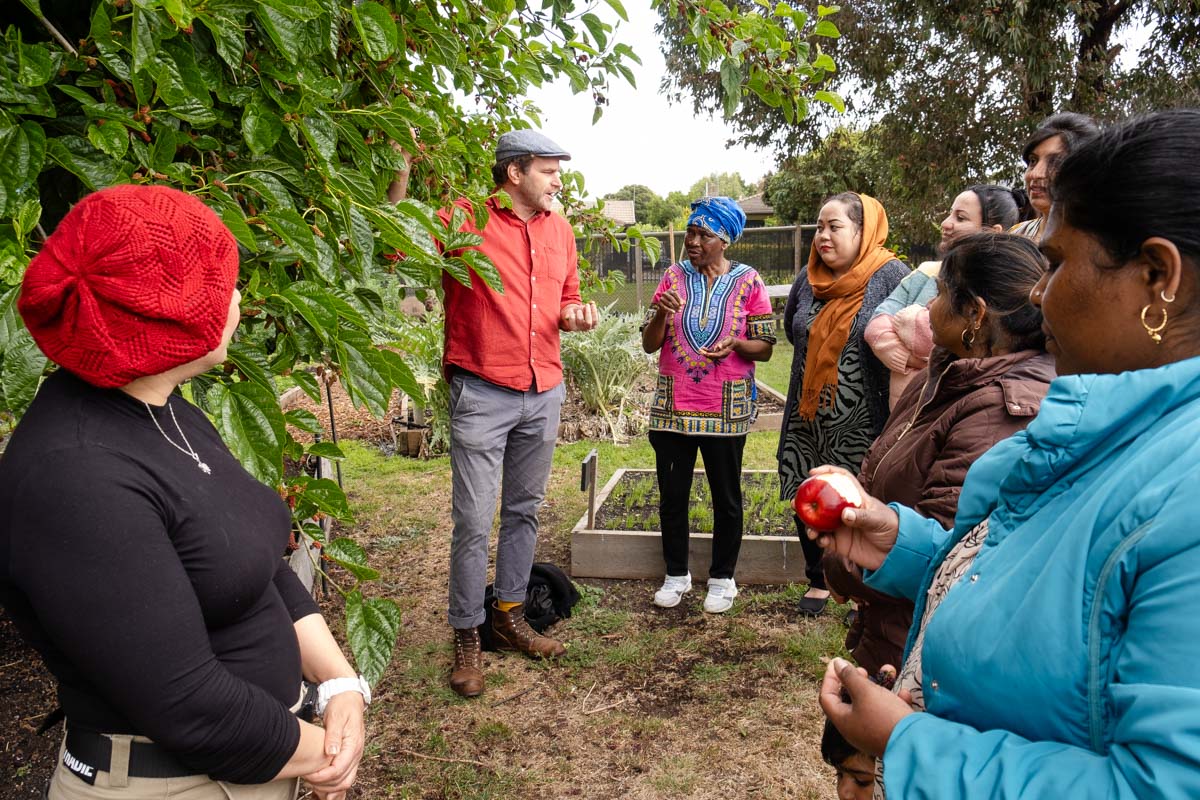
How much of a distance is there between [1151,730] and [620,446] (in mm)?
6702

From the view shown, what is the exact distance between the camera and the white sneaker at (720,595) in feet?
13.6

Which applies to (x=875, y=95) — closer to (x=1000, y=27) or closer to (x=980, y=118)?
(x=980, y=118)

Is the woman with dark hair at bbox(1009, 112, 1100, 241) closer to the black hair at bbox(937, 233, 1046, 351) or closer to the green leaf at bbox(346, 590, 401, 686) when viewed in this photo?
the black hair at bbox(937, 233, 1046, 351)

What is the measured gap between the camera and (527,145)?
3.38 m

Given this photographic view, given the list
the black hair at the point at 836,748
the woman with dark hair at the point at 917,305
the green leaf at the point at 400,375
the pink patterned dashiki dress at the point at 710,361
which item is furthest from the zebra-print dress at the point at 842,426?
the green leaf at the point at 400,375

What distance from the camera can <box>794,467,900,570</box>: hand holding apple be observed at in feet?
5.55

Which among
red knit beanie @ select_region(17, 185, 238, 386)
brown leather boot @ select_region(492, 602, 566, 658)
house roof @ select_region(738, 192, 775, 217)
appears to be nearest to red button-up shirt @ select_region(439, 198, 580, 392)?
brown leather boot @ select_region(492, 602, 566, 658)

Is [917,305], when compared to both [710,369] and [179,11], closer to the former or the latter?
[710,369]

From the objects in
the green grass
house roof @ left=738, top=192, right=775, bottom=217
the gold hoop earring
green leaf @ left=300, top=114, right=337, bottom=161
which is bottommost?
the green grass

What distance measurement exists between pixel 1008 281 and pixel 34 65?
6.98ft

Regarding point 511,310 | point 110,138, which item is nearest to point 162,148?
point 110,138

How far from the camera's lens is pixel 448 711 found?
132 inches

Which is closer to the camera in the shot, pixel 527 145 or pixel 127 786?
pixel 127 786

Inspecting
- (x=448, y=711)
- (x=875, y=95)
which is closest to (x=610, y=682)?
(x=448, y=711)
